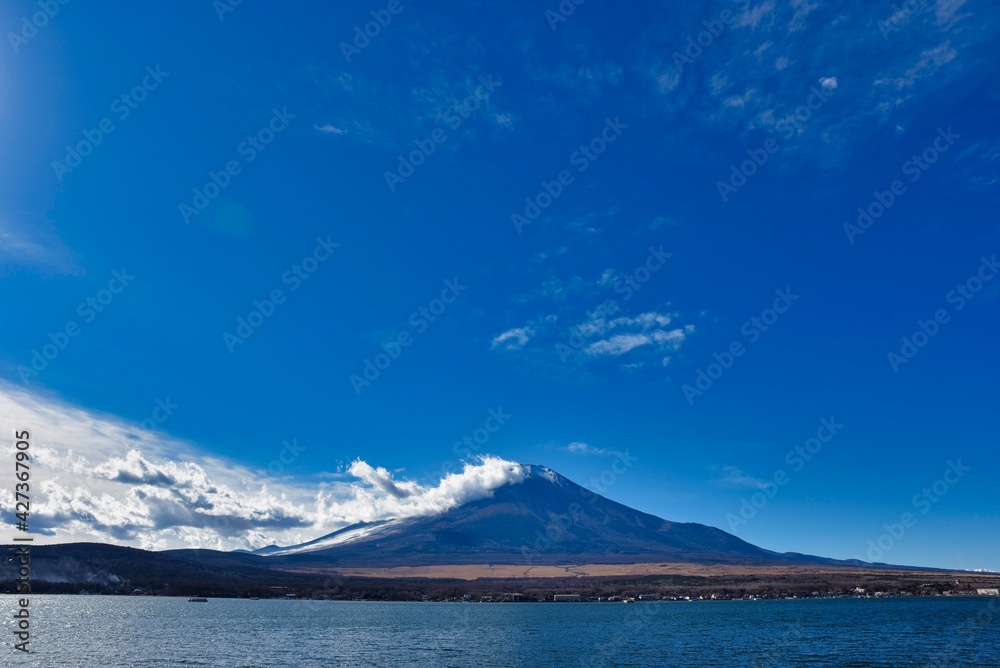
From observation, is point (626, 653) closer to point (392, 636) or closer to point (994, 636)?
point (392, 636)

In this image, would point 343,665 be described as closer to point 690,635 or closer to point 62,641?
point 62,641

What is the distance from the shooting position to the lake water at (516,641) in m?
76.9

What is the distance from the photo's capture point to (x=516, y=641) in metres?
101

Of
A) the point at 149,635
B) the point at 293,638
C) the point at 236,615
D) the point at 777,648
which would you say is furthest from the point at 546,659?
the point at 236,615

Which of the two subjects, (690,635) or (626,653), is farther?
(690,635)

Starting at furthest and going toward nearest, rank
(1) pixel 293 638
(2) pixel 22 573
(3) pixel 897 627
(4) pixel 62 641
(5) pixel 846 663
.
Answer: (3) pixel 897 627
(1) pixel 293 638
(4) pixel 62 641
(5) pixel 846 663
(2) pixel 22 573

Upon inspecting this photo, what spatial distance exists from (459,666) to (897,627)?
9704 cm

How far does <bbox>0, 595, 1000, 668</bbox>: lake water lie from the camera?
76875 millimetres

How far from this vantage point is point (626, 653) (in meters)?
83.2

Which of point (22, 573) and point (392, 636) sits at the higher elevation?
point (22, 573)

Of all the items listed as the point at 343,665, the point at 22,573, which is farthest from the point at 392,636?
the point at 22,573

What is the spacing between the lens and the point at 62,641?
314 ft

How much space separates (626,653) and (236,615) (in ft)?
406

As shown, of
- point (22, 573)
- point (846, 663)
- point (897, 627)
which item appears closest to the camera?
point (22, 573)
